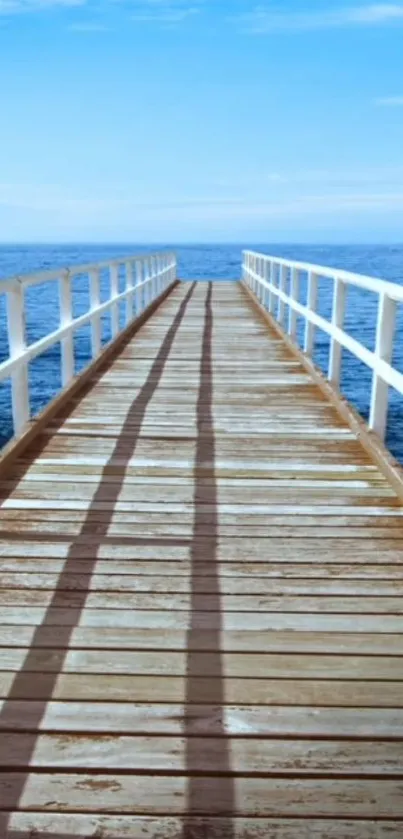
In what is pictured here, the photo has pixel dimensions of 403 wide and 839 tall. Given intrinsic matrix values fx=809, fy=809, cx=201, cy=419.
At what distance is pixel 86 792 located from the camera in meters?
2.08

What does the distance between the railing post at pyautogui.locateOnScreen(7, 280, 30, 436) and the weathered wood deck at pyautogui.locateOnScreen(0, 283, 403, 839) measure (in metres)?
0.36

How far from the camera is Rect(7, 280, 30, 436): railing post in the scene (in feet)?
16.0

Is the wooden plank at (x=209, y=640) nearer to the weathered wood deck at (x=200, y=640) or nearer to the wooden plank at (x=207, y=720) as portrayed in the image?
the weathered wood deck at (x=200, y=640)

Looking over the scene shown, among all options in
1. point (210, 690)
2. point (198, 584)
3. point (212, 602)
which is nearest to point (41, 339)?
point (198, 584)

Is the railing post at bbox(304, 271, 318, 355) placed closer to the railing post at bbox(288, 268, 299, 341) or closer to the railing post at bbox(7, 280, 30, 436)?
the railing post at bbox(288, 268, 299, 341)

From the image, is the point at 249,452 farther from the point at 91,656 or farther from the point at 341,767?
the point at 341,767

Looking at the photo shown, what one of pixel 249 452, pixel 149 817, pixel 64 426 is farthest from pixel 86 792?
pixel 64 426

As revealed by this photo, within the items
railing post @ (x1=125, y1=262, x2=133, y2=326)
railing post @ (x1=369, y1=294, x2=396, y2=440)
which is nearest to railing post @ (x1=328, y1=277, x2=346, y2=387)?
railing post @ (x1=369, y1=294, x2=396, y2=440)

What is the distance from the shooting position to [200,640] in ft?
9.24

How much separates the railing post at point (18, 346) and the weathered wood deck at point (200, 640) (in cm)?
36

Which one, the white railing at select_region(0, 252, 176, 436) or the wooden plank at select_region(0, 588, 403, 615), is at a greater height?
the white railing at select_region(0, 252, 176, 436)

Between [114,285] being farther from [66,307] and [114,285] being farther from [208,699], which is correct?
[208,699]

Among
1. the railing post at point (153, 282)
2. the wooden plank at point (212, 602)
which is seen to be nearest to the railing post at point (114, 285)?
the wooden plank at point (212, 602)

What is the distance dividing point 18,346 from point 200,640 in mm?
2817
